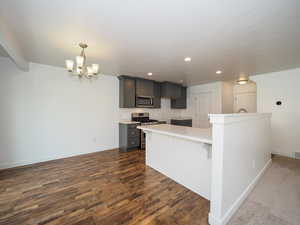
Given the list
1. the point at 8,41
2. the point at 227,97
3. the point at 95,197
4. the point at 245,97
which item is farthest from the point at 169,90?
the point at 8,41

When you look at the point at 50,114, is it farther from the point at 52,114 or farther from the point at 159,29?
the point at 159,29

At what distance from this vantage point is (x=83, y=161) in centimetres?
334

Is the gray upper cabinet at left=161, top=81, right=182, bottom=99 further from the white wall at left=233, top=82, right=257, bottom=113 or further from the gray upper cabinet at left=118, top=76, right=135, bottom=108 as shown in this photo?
the white wall at left=233, top=82, right=257, bottom=113

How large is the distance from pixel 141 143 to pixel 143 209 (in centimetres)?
268

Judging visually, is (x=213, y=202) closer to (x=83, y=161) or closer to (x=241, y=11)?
(x=241, y=11)

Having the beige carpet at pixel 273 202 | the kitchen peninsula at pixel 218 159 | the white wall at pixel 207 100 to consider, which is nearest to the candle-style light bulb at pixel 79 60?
the kitchen peninsula at pixel 218 159

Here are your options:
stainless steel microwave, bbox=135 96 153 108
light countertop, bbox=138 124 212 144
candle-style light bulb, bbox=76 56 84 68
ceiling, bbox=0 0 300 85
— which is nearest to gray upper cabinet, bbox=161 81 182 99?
stainless steel microwave, bbox=135 96 153 108

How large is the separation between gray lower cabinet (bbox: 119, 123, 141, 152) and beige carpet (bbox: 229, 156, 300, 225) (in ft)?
10.1

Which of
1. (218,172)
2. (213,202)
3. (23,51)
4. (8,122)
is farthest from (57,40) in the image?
(213,202)

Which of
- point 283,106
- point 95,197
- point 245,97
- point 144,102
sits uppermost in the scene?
point 245,97

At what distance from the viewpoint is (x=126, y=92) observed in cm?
437

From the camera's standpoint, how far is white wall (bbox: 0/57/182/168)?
2.96 metres

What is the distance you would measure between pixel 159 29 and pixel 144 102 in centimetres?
324

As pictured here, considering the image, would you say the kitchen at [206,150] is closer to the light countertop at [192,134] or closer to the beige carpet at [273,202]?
the light countertop at [192,134]
